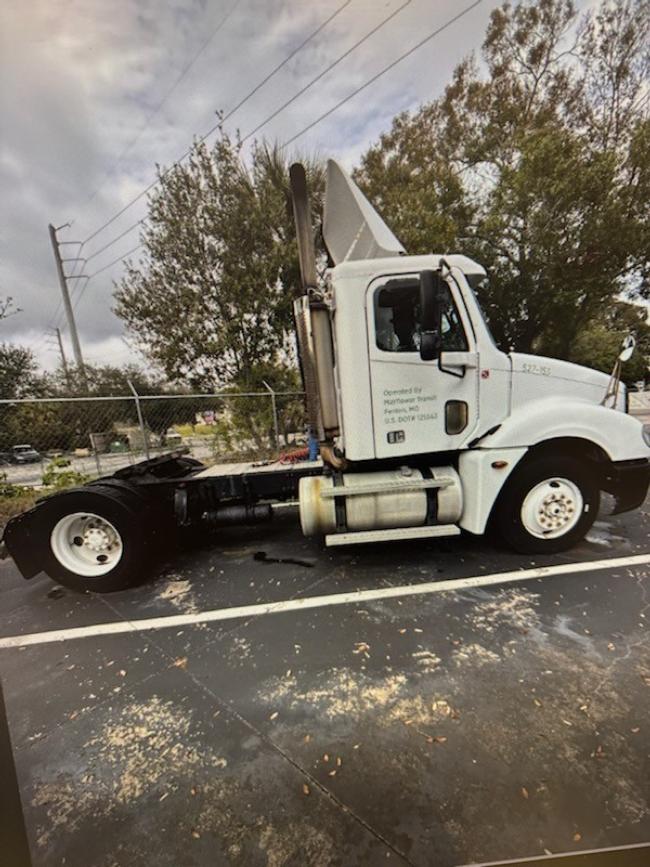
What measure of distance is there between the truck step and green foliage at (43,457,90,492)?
5584mm

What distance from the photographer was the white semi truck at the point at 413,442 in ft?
11.1

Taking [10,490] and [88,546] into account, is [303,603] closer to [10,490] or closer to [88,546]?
[88,546]

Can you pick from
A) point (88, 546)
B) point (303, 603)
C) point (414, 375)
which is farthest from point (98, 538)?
point (414, 375)

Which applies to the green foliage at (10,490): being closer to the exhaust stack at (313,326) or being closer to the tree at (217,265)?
the tree at (217,265)

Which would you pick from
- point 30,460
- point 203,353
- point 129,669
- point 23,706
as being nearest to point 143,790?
point 129,669

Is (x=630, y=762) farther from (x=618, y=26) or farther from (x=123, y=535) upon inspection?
(x=618, y=26)

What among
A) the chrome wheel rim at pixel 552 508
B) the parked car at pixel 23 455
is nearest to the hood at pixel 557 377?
the chrome wheel rim at pixel 552 508

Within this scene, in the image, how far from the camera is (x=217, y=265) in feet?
29.0

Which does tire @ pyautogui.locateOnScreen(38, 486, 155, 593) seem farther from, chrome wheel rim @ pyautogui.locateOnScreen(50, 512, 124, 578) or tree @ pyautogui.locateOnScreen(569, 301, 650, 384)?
tree @ pyautogui.locateOnScreen(569, 301, 650, 384)

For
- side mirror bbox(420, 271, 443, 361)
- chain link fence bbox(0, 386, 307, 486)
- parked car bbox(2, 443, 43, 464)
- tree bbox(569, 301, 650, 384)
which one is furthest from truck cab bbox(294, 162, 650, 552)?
tree bbox(569, 301, 650, 384)

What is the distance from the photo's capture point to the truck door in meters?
3.38

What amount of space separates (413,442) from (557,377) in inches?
64.4

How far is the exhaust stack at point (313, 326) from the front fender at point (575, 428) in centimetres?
157

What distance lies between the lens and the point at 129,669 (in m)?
2.54
